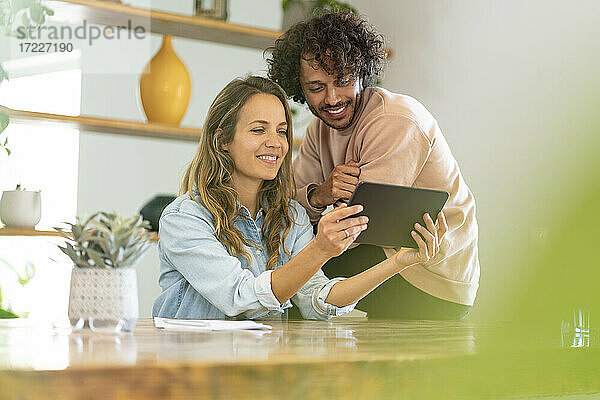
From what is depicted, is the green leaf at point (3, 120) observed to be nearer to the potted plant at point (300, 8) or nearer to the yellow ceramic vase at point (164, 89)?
the yellow ceramic vase at point (164, 89)

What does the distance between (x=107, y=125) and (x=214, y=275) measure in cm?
125

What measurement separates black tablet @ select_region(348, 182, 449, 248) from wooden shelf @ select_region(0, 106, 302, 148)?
1350 mm

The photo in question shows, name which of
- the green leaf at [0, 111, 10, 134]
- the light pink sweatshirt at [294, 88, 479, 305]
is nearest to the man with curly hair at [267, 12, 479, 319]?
the light pink sweatshirt at [294, 88, 479, 305]

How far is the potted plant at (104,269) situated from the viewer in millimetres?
833

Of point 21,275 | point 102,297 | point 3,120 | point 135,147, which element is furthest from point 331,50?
point 21,275

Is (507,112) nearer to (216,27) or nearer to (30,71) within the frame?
(216,27)

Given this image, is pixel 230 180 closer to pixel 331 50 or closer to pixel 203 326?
pixel 331 50

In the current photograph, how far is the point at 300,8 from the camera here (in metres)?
2.67

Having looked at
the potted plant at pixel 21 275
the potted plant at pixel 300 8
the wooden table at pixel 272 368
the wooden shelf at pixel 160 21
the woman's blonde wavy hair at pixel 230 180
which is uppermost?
the potted plant at pixel 300 8

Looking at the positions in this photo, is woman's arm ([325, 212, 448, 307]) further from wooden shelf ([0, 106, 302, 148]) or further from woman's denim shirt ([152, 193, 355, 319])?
wooden shelf ([0, 106, 302, 148])

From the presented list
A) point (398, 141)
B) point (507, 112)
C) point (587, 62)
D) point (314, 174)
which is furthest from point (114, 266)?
point (507, 112)

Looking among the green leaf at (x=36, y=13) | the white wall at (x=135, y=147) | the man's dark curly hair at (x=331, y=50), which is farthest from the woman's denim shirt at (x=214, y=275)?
the white wall at (x=135, y=147)

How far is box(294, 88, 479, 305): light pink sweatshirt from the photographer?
151 cm

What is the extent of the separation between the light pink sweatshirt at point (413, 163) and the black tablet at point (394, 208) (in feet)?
0.79
